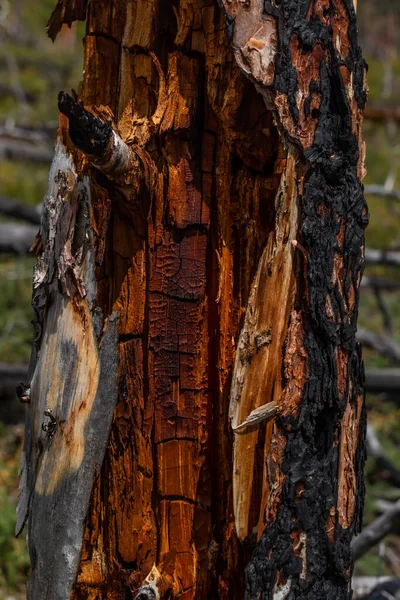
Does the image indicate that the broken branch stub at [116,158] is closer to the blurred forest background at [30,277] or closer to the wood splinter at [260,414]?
the wood splinter at [260,414]

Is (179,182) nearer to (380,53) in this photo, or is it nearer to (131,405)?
(131,405)

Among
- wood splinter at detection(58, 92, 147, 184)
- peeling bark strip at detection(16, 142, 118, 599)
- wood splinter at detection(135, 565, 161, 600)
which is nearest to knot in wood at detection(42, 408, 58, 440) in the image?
peeling bark strip at detection(16, 142, 118, 599)

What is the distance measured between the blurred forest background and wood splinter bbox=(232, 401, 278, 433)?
113 centimetres

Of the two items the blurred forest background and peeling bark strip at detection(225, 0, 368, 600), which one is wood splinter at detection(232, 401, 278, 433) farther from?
the blurred forest background

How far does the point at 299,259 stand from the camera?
4.28ft

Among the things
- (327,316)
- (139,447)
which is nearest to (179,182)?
(327,316)

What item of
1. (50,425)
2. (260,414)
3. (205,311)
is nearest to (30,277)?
(50,425)

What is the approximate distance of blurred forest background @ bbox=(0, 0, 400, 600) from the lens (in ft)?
Result: 10.0

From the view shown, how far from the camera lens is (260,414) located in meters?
1.33

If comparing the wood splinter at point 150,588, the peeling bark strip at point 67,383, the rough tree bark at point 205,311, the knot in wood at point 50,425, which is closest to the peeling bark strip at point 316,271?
the rough tree bark at point 205,311

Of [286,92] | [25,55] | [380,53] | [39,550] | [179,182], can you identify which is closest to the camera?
[286,92]

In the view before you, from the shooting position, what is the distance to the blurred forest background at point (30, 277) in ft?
10.0

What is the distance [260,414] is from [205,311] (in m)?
0.25

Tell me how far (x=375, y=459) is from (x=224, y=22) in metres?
2.96
